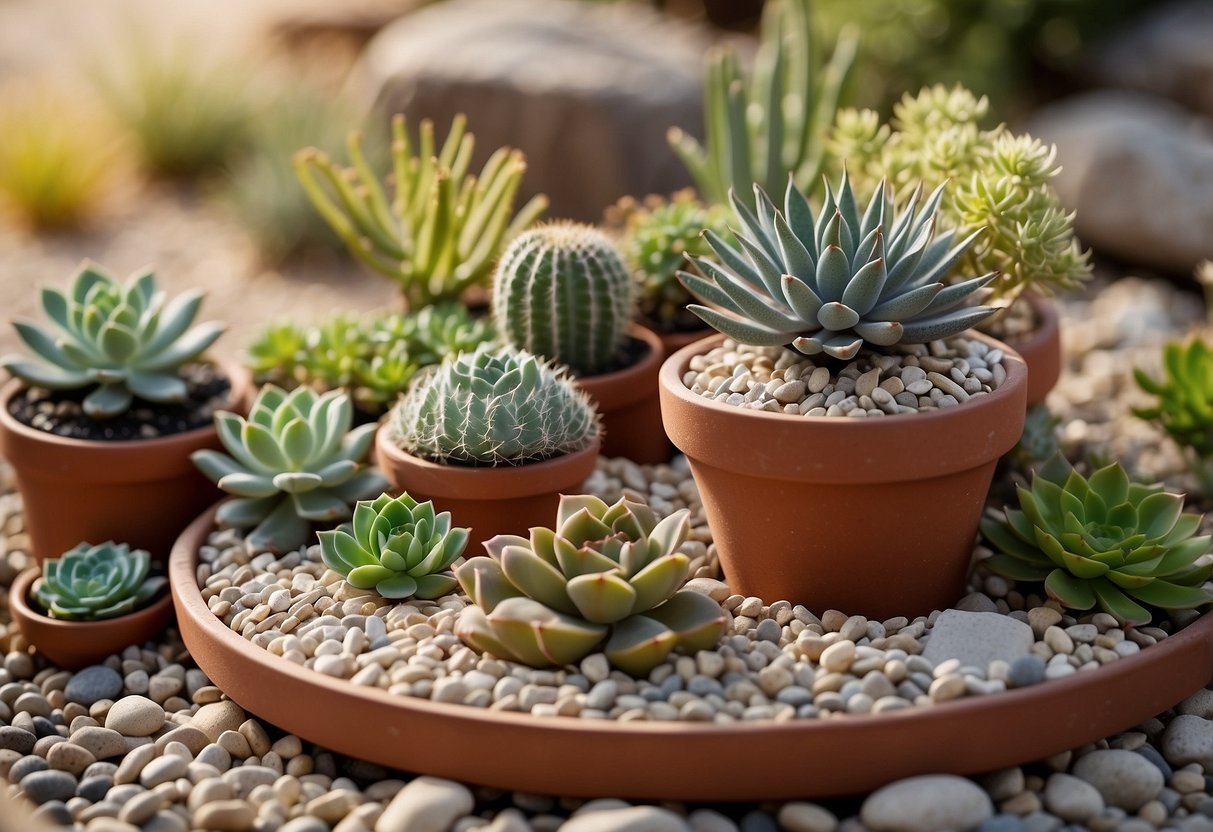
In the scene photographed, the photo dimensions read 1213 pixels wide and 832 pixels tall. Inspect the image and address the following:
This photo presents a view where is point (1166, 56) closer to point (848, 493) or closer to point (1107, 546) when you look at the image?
point (1107, 546)

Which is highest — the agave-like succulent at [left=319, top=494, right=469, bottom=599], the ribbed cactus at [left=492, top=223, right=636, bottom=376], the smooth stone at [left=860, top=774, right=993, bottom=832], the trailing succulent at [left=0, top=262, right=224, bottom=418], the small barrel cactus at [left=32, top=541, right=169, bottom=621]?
the ribbed cactus at [left=492, top=223, right=636, bottom=376]

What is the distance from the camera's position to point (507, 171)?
12.2ft

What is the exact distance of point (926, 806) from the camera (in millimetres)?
2209

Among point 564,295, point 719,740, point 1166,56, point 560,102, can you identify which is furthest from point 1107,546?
point 1166,56

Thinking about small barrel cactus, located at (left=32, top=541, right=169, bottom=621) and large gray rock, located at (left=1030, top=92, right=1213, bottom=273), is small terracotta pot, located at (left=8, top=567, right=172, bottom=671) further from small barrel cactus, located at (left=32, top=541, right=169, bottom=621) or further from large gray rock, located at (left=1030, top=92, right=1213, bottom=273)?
large gray rock, located at (left=1030, top=92, right=1213, bottom=273)

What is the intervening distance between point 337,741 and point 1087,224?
4464 millimetres

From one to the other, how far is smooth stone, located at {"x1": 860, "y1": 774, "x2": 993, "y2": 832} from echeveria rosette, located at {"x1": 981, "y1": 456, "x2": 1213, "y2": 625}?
1.88 ft

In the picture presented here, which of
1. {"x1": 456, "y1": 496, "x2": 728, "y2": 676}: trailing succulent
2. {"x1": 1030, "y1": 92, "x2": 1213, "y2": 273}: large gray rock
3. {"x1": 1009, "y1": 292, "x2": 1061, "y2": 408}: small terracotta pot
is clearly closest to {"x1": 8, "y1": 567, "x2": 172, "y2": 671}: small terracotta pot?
{"x1": 456, "y1": 496, "x2": 728, "y2": 676}: trailing succulent

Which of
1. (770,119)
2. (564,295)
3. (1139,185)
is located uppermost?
(770,119)

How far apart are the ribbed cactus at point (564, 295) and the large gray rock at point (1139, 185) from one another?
281 centimetres

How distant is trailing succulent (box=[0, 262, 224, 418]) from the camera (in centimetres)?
320

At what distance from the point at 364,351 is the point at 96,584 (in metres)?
0.94

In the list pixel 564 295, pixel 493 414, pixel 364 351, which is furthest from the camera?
pixel 364 351

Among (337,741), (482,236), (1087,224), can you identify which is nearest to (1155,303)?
(1087,224)
